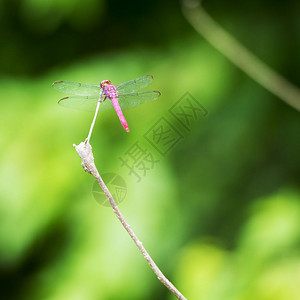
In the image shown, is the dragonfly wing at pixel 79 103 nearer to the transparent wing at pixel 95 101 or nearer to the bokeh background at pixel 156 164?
the transparent wing at pixel 95 101

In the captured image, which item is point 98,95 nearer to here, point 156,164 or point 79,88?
point 79,88

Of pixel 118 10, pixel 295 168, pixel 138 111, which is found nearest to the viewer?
pixel 138 111

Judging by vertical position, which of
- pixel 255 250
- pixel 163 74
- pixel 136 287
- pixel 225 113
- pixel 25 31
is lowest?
pixel 255 250

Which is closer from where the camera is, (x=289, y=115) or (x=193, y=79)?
(x=193, y=79)

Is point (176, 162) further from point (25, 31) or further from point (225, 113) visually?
A: point (25, 31)

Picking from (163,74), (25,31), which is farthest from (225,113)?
(25,31)

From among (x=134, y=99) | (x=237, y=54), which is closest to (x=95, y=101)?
(x=134, y=99)

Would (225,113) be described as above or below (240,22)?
below
